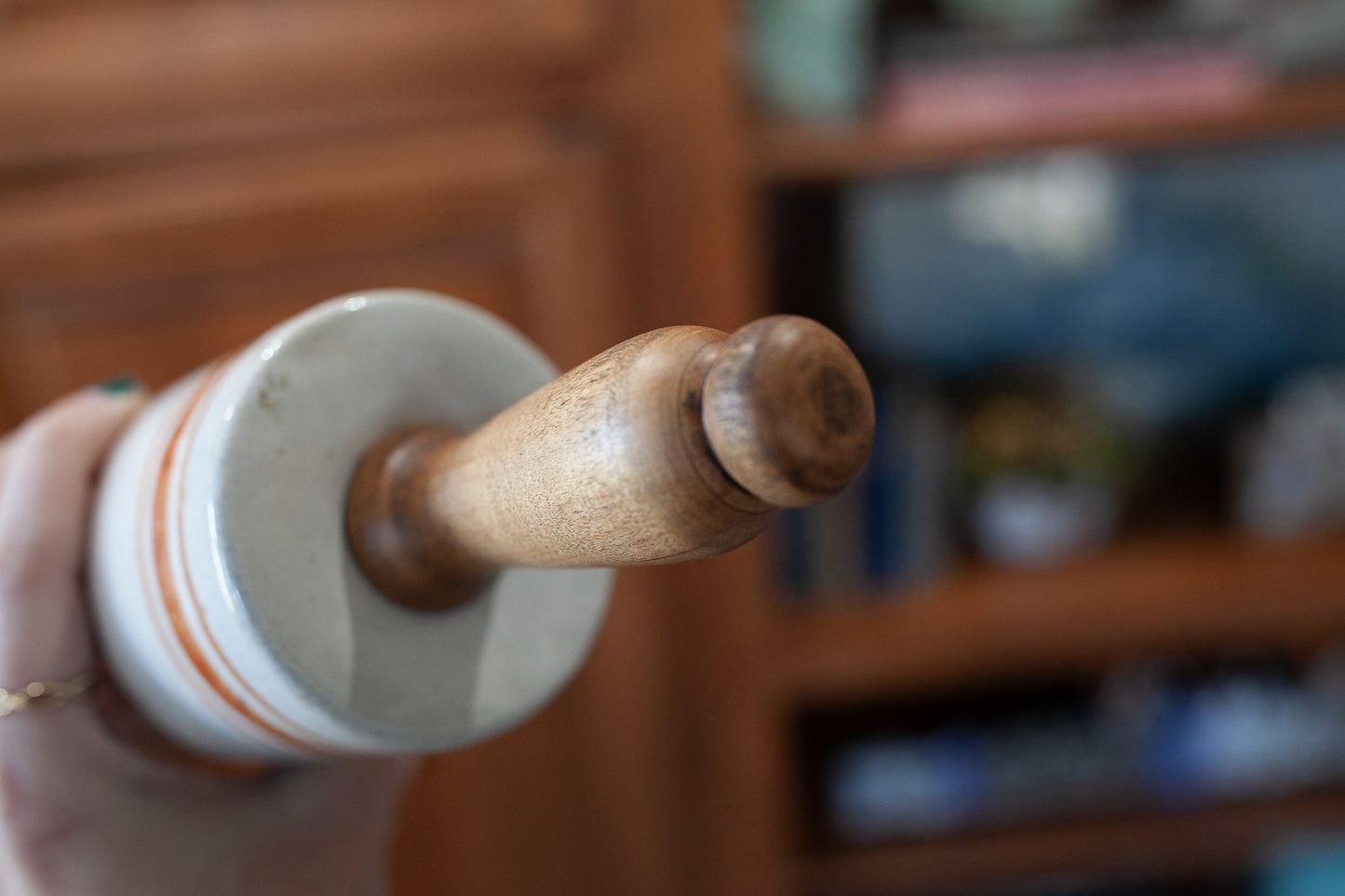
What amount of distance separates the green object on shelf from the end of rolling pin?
2.02ft

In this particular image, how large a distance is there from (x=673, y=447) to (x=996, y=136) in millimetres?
652

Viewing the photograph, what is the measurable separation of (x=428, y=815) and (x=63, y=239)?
1.65 ft

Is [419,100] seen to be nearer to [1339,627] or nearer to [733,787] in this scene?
[733,787]

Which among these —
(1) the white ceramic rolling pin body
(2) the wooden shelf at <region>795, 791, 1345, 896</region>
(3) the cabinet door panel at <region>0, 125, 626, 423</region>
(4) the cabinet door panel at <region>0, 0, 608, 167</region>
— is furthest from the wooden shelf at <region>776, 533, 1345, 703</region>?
(1) the white ceramic rolling pin body

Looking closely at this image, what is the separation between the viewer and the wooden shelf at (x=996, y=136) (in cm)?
71

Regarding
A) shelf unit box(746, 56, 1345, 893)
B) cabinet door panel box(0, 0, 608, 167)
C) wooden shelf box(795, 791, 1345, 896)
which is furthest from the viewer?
wooden shelf box(795, 791, 1345, 896)

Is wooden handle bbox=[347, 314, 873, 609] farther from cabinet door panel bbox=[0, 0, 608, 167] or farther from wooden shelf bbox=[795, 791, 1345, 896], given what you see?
wooden shelf bbox=[795, 791, 1345, 896]

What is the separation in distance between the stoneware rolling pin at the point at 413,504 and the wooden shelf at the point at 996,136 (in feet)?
1.71

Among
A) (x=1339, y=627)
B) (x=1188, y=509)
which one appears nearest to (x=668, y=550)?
(x=1188, y=509)

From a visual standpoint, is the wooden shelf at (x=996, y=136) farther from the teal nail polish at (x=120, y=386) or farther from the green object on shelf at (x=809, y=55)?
the teal nail polish at (x=120, y=386)

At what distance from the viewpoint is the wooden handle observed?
0.15m

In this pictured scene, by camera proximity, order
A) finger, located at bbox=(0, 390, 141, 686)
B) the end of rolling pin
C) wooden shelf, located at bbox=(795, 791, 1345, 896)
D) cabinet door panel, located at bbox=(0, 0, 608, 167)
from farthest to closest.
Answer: wooden shelf, located at bbox=(795, 791, 1345, 896)
cabinet door panel, located at bbox=(0, 0, 608, 167)
finger, located at bbox=(0, 390, 141, 686)
the end of rolling pin

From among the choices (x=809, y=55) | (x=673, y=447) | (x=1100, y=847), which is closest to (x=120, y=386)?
(x=673, y=447)

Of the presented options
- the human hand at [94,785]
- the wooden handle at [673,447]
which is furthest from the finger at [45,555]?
the wooden handle at [673,447]
